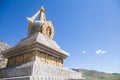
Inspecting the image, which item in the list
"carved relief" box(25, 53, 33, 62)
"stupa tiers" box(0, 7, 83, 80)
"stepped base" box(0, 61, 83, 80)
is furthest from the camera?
"carved relief" box(25, 53, 33, 62)

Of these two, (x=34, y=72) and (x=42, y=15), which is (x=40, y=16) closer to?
(x=42, y=15)

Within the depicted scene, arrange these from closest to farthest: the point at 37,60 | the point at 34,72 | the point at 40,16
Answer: the point at 34,72 → the point at 37,60 → the point at 40,16

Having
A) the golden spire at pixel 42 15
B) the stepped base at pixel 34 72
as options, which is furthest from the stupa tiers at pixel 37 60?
the golden spire at pixel 42 15

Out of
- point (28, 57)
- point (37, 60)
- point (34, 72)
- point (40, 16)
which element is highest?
point (40, 16)

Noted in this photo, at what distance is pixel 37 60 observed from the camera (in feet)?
25.3

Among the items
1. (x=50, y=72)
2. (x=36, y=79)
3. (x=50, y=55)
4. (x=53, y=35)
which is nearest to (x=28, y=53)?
(x=50, y=55)

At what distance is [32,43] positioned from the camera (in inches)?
310

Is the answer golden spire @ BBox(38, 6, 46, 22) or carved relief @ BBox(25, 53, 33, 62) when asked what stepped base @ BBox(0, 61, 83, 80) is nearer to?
carved relief @ BBox(25, 53, 33, 62)

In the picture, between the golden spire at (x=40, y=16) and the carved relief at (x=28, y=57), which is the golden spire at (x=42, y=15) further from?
the carved relief at (x=28, y=57)

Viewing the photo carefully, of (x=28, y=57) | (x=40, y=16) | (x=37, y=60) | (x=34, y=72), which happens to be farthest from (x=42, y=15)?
Result: (x=34, y=72)

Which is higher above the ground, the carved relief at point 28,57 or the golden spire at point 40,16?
the golden spire at point 40,16

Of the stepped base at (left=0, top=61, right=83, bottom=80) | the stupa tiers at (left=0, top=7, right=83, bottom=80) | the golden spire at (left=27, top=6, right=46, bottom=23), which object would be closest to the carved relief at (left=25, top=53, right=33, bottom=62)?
the stupa tiers at (left=0, top=7, right=83, bottom=80)

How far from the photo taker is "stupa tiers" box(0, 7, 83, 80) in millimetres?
6504

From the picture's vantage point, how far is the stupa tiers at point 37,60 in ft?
21.3
